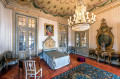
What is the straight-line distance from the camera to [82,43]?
616cm

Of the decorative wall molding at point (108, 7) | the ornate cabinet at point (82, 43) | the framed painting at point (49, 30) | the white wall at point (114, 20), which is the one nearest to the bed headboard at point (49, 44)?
the framed painting at point (49, 30)

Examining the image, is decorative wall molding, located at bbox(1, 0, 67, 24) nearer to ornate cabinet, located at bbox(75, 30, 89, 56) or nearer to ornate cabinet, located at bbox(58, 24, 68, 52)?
ornate cabinet, located at bbox(58, 24, 68, 52)

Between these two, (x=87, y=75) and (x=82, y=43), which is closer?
(x=87, y=75)

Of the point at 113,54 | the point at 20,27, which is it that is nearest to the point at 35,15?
the point at 20,27

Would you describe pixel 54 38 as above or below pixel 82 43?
above

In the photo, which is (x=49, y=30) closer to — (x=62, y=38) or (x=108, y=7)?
(x=62, y=38)

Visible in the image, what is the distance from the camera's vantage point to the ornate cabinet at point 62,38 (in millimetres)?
6551

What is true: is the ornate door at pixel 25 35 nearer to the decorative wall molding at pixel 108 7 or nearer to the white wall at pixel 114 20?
the decorative wall molding at pixel 108 7

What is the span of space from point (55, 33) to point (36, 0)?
334 centimetres

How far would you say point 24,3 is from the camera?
13.0 feet

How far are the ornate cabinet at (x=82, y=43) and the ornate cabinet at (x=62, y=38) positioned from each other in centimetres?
140

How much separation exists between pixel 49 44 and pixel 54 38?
95 centimetres

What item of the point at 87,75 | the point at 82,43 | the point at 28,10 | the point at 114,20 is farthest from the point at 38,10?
the point at 114,20

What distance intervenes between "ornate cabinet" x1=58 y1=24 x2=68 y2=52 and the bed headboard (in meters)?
1.05
